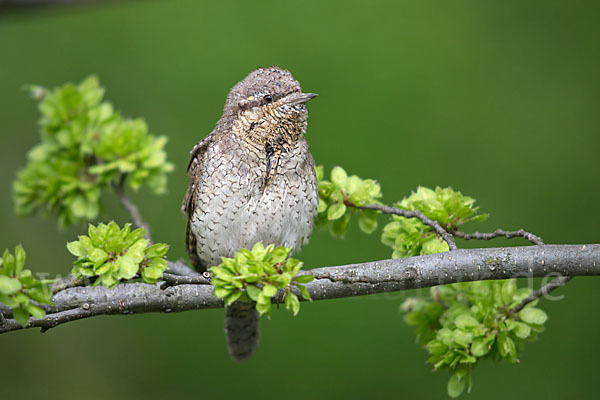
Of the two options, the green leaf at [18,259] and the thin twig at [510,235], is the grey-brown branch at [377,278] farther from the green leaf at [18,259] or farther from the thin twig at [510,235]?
the green leaf at [18,259]

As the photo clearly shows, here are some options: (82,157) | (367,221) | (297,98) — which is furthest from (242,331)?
(297,98)

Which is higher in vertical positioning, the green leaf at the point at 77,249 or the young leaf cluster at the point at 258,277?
the green leaf at the point at 77,249

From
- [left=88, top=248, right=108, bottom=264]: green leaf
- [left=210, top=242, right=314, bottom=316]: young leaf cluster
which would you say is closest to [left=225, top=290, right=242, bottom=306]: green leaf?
[left=210, top=242, right=314, bottom=316]: young leaf cluster

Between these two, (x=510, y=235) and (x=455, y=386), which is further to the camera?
(x=455, y=386)

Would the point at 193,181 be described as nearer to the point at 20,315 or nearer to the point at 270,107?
the point at 270,107

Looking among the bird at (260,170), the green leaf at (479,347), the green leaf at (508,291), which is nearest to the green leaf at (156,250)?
the bird at (260,170)

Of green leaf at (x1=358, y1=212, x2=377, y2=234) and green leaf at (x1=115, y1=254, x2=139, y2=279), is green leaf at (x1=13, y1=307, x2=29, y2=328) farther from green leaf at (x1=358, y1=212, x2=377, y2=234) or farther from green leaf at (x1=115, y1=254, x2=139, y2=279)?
green leaf at (x1=358, y1=212, x2=377, y2=234)
